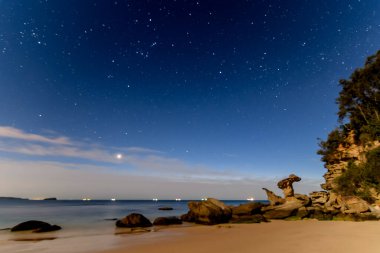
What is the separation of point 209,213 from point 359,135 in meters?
18.7

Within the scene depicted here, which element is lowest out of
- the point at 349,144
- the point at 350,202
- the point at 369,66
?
the point at 350,202

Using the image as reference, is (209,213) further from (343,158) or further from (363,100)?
(363,100)

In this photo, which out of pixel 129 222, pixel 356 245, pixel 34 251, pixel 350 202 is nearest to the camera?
pixel 356 245

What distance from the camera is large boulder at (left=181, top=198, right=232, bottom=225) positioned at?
25203 mm

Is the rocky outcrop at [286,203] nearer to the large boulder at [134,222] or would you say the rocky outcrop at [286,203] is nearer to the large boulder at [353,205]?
the large boulder at [353,205]

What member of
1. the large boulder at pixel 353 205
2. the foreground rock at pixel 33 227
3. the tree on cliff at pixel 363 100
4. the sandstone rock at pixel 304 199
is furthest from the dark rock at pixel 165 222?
the tree on cliff at pixel 363 100

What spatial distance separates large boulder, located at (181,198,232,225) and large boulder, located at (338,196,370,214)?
37.6 ft

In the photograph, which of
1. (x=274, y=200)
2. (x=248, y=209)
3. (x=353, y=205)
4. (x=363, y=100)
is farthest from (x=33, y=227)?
(x=363, y=100)

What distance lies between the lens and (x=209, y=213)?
84.0ft

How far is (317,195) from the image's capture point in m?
31.3

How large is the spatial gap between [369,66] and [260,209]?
64.1ft

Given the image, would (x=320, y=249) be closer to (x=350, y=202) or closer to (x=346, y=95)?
(x=350, y=202)

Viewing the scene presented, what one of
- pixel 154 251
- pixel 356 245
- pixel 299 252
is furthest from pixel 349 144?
pixel 154 251

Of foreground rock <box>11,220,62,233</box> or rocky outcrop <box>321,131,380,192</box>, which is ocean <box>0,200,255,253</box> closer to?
foreground rock <box>11,220,62,233</box>
